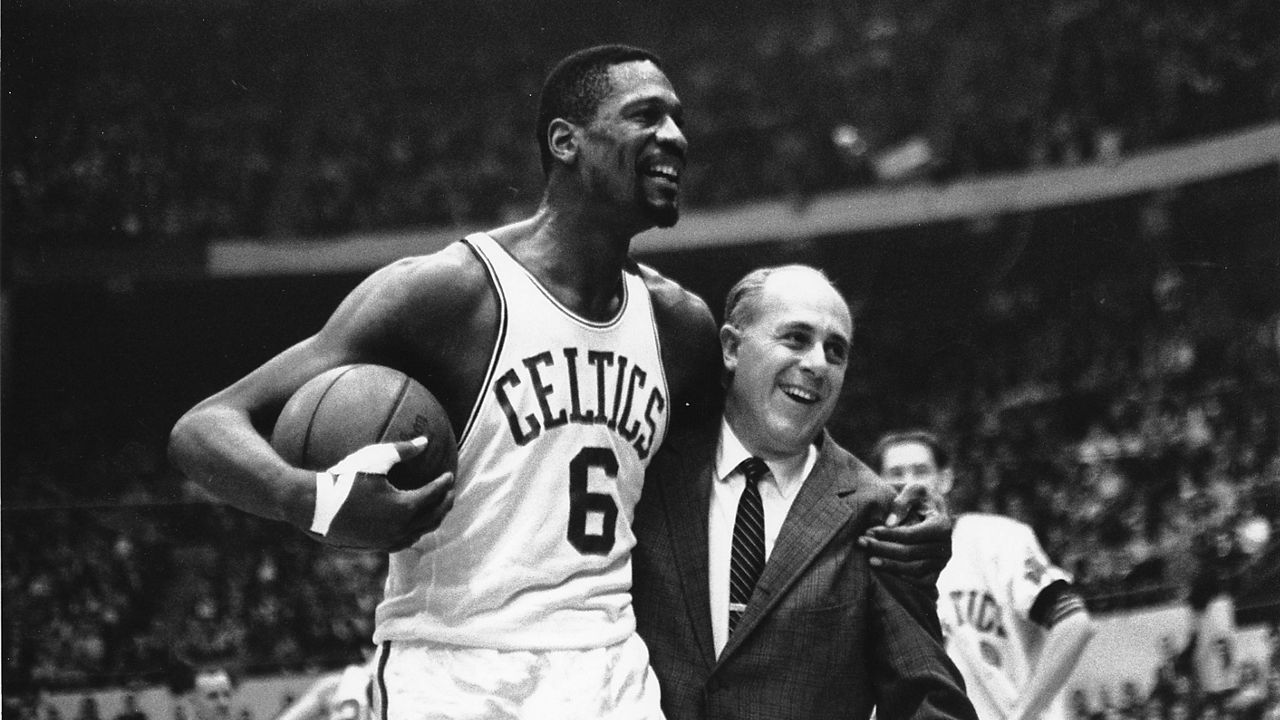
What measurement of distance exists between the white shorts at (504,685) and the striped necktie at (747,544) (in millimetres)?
317

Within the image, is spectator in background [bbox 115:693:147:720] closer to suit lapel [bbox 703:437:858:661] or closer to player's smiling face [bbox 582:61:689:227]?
suit lapel [bbox 703:437:858:661]

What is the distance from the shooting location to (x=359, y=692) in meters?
6.92

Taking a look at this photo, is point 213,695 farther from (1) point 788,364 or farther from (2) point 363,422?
(2) point 363,422

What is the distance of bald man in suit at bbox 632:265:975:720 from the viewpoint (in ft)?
8.93

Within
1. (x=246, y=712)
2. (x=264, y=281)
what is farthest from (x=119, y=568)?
(x=264, y=281)

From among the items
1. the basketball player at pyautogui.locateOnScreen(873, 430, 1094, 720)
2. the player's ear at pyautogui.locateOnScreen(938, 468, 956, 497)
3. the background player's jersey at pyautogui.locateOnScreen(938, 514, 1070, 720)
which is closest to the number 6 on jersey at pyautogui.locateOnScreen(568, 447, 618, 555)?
the basketball player at pyautogui.locateOnScreen(873, 430, 1094, 720)

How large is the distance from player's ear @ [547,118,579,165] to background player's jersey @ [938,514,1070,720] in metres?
2.53

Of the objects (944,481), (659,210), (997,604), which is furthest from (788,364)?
(944,481)

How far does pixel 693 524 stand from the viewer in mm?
2852

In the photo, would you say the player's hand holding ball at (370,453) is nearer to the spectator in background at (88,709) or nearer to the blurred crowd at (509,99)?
the spectator in background at (88,709)

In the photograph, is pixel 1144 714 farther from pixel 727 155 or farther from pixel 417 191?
pixel 417 191

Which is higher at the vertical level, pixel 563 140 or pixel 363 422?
pixel 563 140

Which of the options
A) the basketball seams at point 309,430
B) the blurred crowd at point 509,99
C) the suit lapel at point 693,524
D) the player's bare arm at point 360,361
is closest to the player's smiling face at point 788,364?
the suit lapel at point 693,524

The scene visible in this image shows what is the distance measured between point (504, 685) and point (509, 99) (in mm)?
15343
